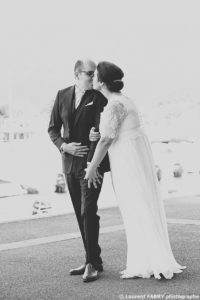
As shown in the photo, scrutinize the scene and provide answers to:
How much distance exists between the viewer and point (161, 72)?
19.8 meters

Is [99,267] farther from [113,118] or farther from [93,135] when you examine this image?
[113,118]

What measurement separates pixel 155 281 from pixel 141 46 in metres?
18.9

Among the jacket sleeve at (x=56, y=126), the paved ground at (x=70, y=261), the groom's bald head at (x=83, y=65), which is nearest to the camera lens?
the paved ground at (x=70, y=261)

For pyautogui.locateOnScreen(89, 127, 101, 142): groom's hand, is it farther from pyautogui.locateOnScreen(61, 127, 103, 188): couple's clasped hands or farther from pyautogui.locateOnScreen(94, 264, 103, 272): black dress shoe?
pyautogui.locateOnScreen(94, 264, 103, 272): black dress shoe

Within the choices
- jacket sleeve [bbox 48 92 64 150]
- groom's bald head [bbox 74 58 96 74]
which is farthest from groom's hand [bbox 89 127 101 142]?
groom's bald head [bbox 74 58 96 74]

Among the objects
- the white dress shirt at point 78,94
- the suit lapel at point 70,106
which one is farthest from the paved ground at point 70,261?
the white dress shirt at point 78,94

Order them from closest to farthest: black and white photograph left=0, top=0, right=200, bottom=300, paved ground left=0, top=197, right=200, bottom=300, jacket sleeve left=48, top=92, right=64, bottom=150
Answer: paved ground left=0, top=197, right=200, bottom=300, black and white photograph left=0, top=0, right=200, bottom=300, jacket sleeve left=48, top=92, right=64, bottom=150

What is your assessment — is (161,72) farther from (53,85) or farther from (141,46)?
(53,85)

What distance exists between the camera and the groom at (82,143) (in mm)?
3094

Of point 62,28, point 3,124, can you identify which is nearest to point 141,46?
point 62,28

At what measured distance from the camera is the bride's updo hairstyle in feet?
9.75

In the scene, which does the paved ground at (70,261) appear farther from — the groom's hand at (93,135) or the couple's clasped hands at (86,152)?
the groom's hand at (93,135)

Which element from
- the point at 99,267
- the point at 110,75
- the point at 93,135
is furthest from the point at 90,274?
the point at 110,75

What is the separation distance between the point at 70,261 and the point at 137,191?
1031 millimetres
